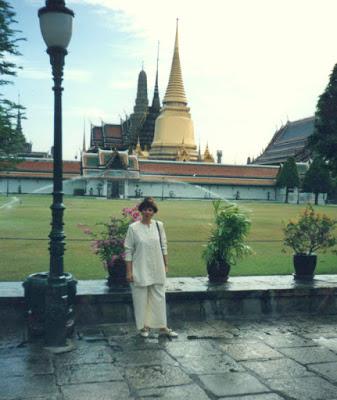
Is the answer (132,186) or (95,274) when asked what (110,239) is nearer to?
(95,274)

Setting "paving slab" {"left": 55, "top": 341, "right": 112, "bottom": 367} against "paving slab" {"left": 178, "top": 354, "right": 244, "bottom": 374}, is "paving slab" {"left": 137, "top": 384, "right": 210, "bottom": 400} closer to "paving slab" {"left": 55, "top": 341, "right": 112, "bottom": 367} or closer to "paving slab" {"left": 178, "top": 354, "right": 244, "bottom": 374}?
"paving slab" {"left": 178, "top": 354, "right": 244, "bottom": 374}

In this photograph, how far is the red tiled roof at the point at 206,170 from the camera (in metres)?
66.6

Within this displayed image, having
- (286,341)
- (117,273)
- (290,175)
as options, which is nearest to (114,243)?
(117,273)

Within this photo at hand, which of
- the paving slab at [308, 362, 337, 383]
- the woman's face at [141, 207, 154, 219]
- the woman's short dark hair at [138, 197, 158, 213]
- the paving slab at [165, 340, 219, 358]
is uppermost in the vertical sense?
the woman's short dark hair at [138, 197, 158, 213]

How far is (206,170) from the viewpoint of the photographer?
225 feet

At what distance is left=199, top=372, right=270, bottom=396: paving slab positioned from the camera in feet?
14.3

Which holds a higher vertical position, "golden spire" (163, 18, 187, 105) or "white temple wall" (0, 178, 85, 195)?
"golden spire" (163, 18, 187, 105)

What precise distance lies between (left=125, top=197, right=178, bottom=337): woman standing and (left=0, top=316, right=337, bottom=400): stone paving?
0.64 feet

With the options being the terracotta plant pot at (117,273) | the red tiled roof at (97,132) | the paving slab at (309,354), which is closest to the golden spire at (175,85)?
the red tiled roof at (97,132)

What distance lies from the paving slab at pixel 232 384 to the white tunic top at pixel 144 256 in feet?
4.77

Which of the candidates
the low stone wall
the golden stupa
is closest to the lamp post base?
the low stone wall

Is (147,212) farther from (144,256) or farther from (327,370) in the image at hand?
(327,370)

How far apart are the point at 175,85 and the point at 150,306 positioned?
7353 centimetres

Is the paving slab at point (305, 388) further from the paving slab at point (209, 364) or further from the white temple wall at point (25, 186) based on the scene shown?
the white temple wall at point (25, 186)
